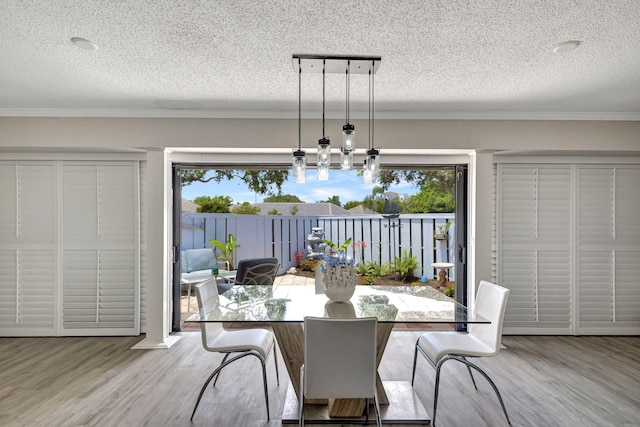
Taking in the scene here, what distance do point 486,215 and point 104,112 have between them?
12.9ft

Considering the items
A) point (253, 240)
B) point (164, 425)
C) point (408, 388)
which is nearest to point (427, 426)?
point (408, 388)

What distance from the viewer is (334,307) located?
2498mm

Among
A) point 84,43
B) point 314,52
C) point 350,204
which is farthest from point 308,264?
point 84,43

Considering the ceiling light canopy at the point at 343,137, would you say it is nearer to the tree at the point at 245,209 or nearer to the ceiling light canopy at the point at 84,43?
the ceiling light canopy at the point at 84,43

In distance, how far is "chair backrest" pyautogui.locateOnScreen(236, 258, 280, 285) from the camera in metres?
4.45

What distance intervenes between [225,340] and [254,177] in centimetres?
283

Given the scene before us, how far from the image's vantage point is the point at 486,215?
3.94 meters

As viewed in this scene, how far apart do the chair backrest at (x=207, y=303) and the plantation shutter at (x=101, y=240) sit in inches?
67.3

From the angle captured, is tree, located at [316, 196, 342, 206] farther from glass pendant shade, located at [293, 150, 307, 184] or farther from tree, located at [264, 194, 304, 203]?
glass pendant shade, located at [293, 150, 307, 184]

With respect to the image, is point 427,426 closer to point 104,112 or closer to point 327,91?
point 327,91

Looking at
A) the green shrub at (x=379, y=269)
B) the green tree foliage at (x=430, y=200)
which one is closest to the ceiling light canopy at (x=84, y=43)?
the green tree foliage at (x=430, y=200)

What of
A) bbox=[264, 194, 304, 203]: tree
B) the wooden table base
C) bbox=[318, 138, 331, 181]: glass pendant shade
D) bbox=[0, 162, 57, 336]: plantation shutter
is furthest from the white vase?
bbox=[0, 162, 57, 336]: plantation shutter

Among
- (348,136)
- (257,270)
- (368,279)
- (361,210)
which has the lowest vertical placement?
(368,279)

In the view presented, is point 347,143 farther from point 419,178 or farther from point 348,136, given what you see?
point 419,178
